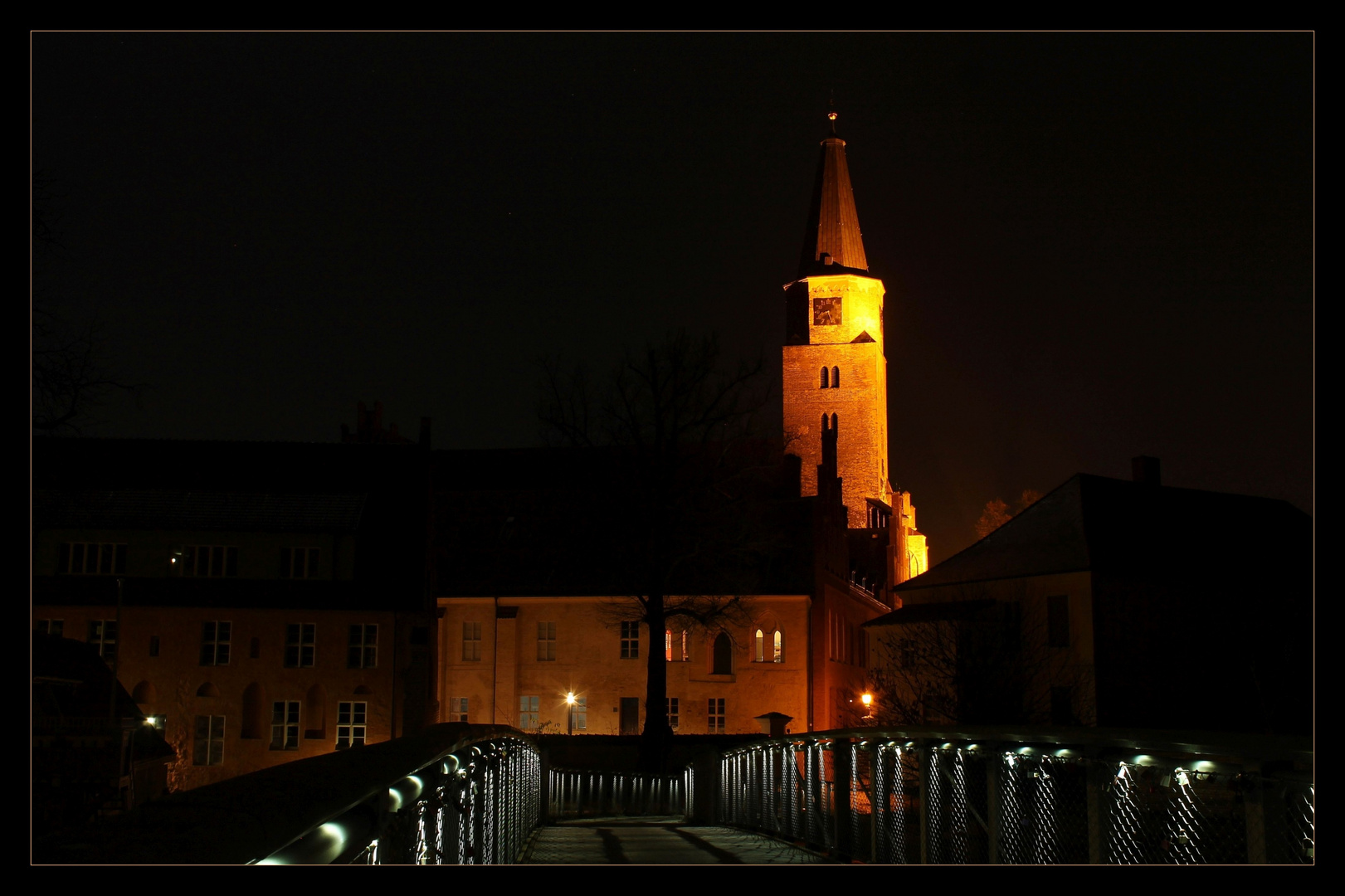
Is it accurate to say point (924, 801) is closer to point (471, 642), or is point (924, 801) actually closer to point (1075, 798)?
point (1075, 798)

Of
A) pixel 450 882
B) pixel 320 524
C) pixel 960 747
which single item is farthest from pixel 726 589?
pixel 450 882

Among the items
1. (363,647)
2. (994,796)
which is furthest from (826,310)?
(994,796)

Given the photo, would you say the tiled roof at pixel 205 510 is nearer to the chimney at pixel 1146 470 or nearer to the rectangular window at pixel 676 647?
the rectangular window at pixel 676 647

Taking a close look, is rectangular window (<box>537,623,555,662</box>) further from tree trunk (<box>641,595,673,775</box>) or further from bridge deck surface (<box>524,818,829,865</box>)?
bridge deck surface (<box>524,818,829,865</box>)

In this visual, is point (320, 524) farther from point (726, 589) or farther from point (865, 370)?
point (865, 370)

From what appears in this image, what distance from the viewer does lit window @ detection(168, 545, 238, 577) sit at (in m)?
49.5

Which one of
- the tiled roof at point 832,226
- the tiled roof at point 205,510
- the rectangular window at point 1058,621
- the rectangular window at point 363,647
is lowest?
the rectangular window at point 363,647

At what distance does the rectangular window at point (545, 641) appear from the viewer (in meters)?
56.7

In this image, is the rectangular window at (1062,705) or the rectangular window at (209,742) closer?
the rectangular window at (1062,705)

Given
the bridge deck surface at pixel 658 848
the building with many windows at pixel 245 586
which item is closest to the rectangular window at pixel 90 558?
the building with many windows at pixel 245 586

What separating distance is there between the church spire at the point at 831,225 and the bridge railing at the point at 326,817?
110183 mm

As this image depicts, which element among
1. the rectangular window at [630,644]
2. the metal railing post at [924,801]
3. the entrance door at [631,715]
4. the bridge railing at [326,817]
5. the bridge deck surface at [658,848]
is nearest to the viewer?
the bridge railing at [326,817]

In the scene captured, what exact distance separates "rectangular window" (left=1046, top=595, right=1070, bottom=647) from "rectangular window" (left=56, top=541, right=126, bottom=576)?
108 ft

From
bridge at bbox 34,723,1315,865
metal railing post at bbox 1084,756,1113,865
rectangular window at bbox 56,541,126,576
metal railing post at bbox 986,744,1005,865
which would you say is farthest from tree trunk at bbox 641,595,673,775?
metal railing post at bbox 1084,756,1113,865
